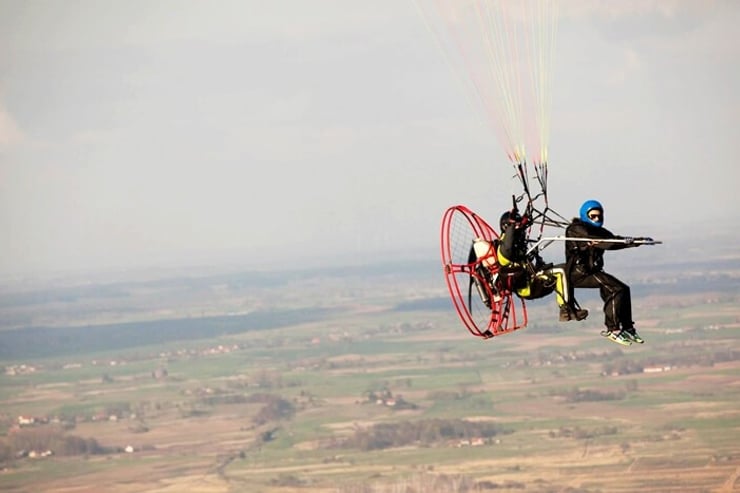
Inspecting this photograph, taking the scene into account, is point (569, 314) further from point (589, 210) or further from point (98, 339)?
point (98, 339)

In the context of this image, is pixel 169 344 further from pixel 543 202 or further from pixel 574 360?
pixel 543 202

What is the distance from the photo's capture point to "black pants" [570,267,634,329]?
1875 cm

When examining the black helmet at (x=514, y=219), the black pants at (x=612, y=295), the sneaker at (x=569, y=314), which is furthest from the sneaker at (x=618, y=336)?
the black helmet at (x=514, y=219)

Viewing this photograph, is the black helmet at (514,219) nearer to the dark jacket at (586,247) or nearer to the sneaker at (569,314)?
the dark jacket at (586,247)

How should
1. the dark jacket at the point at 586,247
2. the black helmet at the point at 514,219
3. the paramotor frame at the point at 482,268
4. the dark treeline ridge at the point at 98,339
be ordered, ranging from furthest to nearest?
the dark treeline ridge at the point at 98,339
the paramotor frame at the point at 482,268
the black helmet at the point at 514,219
the dark jacket at the point at 586,247

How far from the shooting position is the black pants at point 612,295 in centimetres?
1875

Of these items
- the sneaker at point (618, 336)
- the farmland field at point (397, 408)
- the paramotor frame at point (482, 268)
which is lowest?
the farmland field at point (397, 408)

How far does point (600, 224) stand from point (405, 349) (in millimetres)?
136089

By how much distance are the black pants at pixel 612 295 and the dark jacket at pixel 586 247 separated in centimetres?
9

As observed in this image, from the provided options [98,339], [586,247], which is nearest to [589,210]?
[586,247]

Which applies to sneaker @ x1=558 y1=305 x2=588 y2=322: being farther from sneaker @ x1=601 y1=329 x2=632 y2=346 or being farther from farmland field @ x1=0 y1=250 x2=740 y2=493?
farmland field @ x1=0 y1=250 x2=740 y2=493

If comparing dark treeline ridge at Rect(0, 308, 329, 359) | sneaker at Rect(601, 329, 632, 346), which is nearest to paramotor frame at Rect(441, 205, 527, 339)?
sneaker at Rect(601, 329, 632, 346)

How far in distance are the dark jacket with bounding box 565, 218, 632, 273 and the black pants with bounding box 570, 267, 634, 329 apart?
0.09m

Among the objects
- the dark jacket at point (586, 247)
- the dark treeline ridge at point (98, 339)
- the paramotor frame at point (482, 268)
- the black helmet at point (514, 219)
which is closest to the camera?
the dark jacket at point (586, 247)
